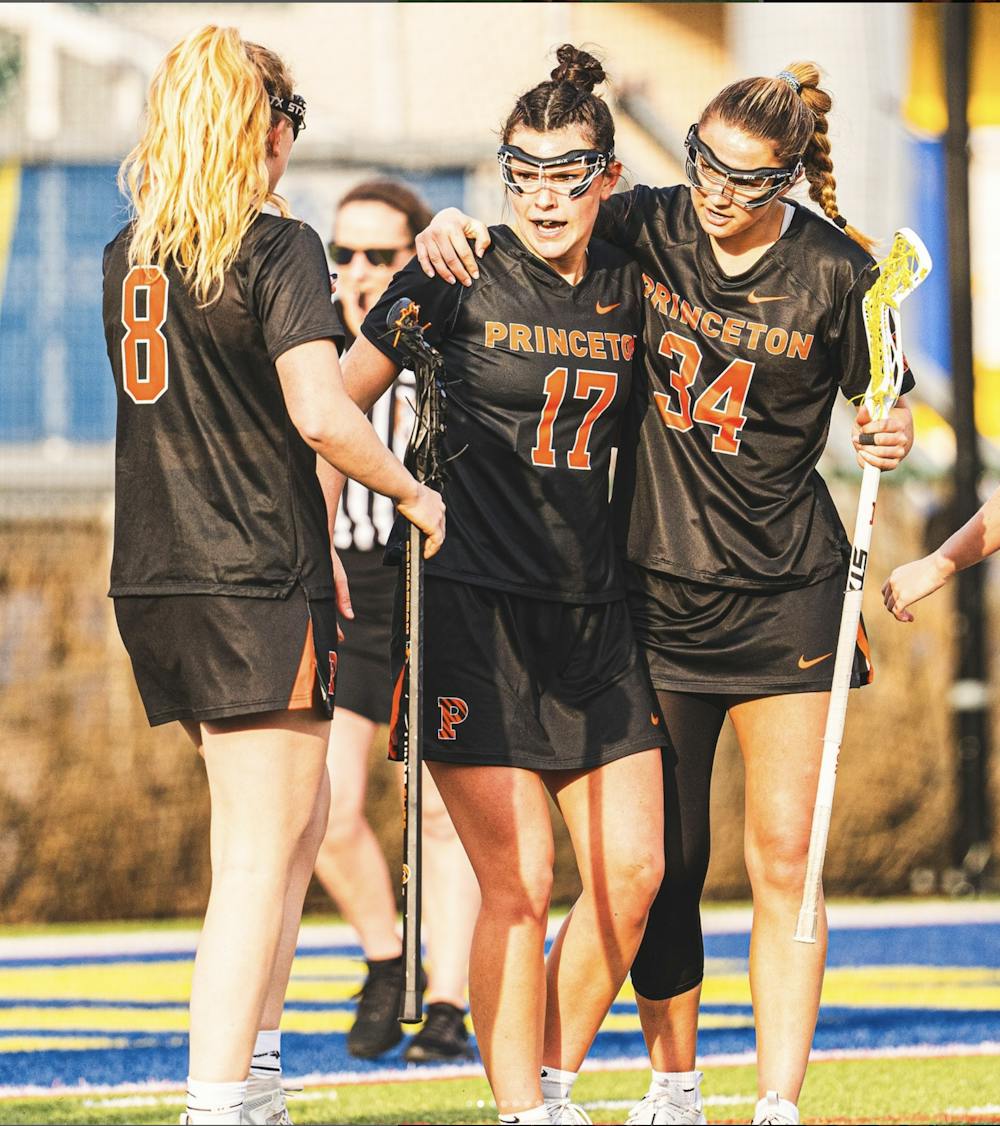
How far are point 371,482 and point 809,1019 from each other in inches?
62.3

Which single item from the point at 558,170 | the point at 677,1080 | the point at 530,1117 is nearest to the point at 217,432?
the point at 558,170

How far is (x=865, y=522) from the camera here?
14.1 feet

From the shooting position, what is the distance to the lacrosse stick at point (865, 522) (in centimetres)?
418

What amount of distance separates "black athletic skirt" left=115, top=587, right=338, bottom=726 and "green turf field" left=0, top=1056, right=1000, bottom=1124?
1.58m

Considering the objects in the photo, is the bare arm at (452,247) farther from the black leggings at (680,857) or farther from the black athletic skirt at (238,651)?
the black leggings at (680,857)

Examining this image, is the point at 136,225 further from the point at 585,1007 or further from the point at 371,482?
the point at 585,1007

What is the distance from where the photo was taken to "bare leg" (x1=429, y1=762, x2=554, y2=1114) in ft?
13.7

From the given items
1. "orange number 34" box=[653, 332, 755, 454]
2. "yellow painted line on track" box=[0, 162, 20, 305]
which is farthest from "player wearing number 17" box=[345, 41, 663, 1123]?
"yellow painted line on track" box=[0, 162, 20, 305]

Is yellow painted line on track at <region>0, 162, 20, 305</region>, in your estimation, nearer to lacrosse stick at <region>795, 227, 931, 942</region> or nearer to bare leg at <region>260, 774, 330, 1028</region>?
bare leg at <region>260, 774, 330, 1028</region>

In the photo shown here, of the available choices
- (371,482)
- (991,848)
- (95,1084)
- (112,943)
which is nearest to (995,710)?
(991,848)

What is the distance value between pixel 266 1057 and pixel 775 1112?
3.63 feet

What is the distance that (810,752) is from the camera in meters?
4.43

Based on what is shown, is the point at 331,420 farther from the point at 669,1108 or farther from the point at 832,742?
the point at 669,1108

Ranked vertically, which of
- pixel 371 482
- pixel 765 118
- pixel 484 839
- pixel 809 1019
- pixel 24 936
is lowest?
pixel 24 936
